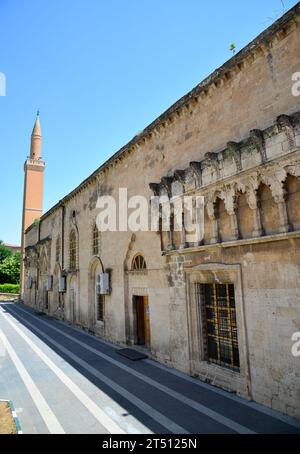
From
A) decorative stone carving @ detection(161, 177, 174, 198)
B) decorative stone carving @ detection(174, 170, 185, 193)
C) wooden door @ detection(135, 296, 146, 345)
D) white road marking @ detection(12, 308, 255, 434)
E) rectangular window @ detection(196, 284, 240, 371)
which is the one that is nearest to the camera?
white road marking @ detection(12, 308, 255, 434)

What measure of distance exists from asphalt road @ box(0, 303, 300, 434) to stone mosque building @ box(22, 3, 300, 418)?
0.54 meters

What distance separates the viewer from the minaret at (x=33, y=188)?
106 ft

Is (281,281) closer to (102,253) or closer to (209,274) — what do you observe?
(209,274)

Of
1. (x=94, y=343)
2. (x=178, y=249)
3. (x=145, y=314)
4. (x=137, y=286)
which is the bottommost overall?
(x=94, y=343)

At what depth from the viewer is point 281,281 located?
562cm

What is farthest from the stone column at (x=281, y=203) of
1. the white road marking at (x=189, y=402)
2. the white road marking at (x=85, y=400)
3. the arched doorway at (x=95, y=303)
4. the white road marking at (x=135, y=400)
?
the arched doorway at (x=95, y=303)

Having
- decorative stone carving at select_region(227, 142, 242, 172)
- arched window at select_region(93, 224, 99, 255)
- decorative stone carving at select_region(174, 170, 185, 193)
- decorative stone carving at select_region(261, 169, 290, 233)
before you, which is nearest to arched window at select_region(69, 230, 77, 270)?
arched window at select_region(93, 224, 99, 255)

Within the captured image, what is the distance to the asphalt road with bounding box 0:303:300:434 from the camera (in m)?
5.25

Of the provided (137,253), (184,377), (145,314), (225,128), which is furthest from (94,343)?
(225,128)

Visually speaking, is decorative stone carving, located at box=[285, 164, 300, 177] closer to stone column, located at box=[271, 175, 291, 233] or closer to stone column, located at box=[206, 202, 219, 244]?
stone column, located at box=[271, 175, 291, 233]
